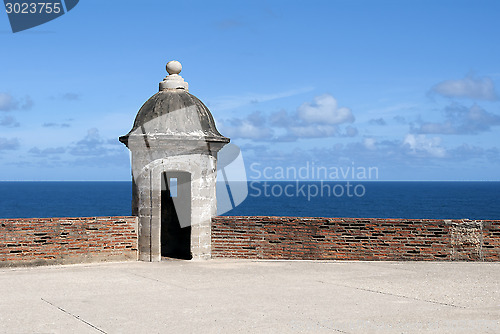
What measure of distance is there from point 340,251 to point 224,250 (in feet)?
7.51

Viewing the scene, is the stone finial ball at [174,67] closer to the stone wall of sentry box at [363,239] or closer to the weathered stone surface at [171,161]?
the weathered stone surface at [171,161]

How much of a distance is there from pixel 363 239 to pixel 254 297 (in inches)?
162

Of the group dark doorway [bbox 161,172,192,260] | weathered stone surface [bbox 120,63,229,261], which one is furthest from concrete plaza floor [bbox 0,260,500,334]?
dark doorway [bbox 161,172,192,260]

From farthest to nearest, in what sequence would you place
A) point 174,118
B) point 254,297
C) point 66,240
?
point 174,118 < point 66,240 < point 254,297

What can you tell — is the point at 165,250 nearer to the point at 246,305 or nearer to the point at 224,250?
the point at 224,250

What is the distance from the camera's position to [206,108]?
12.4 metres

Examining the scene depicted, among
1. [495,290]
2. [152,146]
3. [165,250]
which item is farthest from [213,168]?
[495,290]

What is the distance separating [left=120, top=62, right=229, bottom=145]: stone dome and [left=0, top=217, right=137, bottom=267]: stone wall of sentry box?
176 centimetres

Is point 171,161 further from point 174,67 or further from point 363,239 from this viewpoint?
point 363,239

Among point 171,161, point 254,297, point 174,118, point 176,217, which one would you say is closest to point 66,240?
point 171,161

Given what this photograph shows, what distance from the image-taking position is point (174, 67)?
40.6 feet

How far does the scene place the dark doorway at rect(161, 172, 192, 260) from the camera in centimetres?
1334

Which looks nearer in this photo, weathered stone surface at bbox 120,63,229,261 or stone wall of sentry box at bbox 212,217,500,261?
stone wall of sentry box at bbox 212,217,500,261

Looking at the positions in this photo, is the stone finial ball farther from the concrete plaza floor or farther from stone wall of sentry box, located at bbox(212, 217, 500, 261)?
the concrete plaza floor
